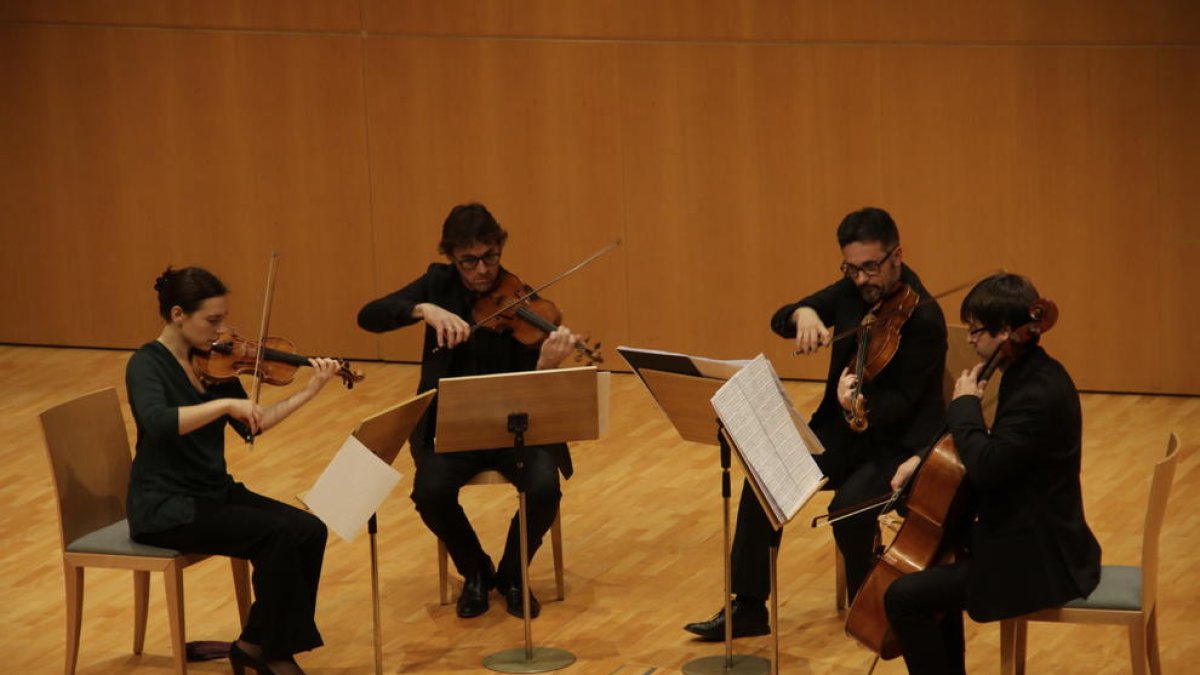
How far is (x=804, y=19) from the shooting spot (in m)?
7.51

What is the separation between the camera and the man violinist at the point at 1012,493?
3.90 m

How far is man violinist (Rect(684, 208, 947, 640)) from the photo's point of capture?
4.74 m

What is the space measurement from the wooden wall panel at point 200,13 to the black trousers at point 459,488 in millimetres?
3496

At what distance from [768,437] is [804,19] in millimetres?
3697

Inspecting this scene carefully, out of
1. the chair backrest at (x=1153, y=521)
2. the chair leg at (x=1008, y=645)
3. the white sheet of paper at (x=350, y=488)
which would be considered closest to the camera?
the chair backrest at (x=1153, y=521)

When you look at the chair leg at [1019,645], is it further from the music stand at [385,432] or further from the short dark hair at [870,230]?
the music stand at [385,432]

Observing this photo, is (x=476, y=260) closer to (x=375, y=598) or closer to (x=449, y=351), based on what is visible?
(x=449, y=351)

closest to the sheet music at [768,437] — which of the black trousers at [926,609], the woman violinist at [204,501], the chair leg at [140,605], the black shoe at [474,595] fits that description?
the black trousers at [926,609]

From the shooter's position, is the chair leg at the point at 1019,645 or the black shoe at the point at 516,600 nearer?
the chair leg at the point at 1019,645

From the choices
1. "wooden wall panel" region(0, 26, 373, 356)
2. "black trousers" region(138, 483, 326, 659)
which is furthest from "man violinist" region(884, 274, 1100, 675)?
"wooden wall panel" region(0, 26, 373, 356)

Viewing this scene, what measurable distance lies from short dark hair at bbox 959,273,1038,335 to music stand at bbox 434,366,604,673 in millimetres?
1166

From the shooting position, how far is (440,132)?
8203 millimetres

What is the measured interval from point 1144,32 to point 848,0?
1172mm

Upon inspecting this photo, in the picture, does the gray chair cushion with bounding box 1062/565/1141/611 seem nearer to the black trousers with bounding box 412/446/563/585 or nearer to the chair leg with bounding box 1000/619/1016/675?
the chair leg with bounding box 1000/619/1016/675
